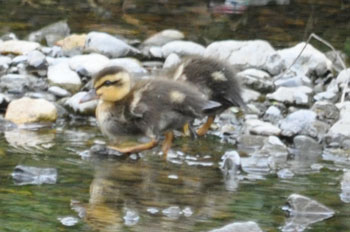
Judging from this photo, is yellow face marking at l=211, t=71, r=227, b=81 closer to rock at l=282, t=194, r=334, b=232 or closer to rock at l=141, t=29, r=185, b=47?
rock at l=282, t=194, r=334, b=232

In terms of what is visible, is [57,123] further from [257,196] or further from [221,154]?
[257,196]

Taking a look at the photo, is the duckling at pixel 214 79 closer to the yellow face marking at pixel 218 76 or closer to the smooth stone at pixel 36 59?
the yellow face marking at pixel 218 76

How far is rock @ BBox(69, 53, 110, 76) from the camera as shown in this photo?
330 inches

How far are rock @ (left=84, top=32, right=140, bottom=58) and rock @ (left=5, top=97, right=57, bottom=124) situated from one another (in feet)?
5.74

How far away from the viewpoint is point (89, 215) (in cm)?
506

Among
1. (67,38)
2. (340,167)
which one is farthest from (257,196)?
(67,38)

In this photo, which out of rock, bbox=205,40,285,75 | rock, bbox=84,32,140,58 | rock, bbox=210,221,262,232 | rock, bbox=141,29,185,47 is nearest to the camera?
rock, bbox=210,221,262,232

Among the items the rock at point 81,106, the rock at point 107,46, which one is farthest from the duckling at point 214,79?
the rock at point 107,46

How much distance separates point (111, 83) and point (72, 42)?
3118mm

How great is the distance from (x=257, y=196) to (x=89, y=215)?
102 centimetres

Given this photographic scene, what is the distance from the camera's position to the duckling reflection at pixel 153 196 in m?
4.98

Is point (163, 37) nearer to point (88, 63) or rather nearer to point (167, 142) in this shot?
point (88, 63)

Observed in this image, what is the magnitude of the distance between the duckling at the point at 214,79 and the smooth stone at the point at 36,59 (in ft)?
6.01

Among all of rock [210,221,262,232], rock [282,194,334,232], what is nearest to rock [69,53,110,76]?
rock [282,194,334,232]
